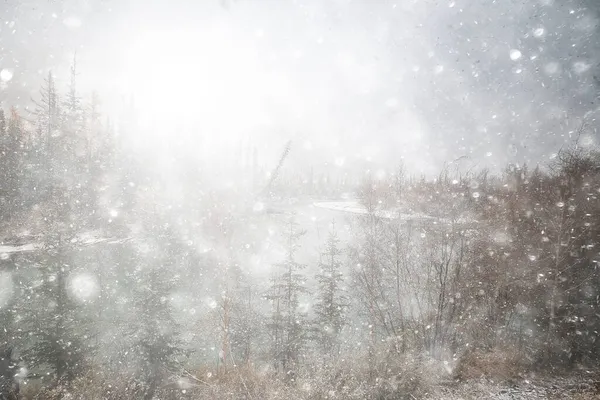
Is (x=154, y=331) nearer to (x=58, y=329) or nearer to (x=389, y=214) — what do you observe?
(x=58, y=329)

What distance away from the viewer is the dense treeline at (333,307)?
15.2m

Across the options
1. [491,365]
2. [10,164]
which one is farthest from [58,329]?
[10,164]

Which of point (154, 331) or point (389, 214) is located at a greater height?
point (389, 214)

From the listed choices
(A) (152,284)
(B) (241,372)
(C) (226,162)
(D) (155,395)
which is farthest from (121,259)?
(C) (226,162)

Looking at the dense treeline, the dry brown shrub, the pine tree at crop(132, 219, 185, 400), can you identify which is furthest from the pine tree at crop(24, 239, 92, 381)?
the dry brown shrub

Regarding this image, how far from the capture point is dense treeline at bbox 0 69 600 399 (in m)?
15.2

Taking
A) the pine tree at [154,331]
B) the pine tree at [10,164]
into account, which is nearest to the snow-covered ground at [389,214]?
the pine tree at [154,331]

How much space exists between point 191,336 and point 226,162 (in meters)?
102

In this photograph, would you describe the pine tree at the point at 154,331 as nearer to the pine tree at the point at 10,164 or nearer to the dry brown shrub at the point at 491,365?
the dry brown shrub at the point at 491,365

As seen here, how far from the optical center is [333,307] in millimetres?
22766

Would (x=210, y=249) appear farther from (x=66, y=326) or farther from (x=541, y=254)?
(x=541, y=254)

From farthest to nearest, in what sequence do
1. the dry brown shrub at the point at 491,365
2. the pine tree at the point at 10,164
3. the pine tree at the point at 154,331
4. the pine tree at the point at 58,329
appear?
the pine tree at the point at 10,164 < the pine tree at the point at 154,331 < the pine tree at the point at 58,329 < the dry brown shrub at the point at 491,365

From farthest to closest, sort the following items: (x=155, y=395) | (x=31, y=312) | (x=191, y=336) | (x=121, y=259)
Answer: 1. (x=121, y=259)
2. (x=191, y=336)
3. (x=31, y=312)
4. (x=155, y=395)

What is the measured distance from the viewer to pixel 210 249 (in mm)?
36781
